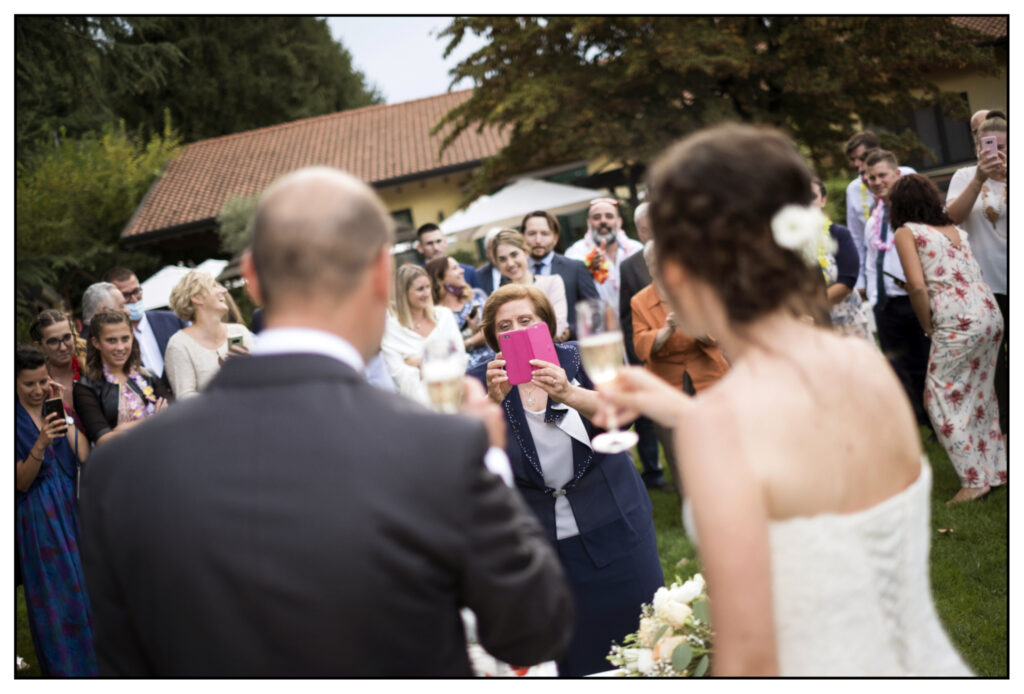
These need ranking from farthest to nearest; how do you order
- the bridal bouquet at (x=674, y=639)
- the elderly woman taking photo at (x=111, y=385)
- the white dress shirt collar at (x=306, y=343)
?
the elderly woman taking photo at (x=111, y=385), the bridal bouquet at (x=674, y=639), the white dress shirt collar at (x=306, y=343)

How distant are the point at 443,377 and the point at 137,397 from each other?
3.92m

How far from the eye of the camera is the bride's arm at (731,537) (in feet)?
5.55

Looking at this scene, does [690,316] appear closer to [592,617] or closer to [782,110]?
[592,617]

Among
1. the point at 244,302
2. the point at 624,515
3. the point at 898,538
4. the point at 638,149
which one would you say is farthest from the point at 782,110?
the point at 898,538

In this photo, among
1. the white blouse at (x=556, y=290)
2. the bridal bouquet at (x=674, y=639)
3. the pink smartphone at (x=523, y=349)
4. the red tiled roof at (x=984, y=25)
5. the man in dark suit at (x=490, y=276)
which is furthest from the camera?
the red tiled roof at (x=984, y=25)

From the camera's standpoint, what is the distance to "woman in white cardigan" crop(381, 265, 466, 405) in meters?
6.68

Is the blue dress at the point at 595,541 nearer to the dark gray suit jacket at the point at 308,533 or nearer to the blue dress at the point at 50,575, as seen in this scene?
the dark gray suit jacket at the point at 308,533

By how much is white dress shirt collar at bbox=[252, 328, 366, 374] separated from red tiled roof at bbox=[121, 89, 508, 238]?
25.7m

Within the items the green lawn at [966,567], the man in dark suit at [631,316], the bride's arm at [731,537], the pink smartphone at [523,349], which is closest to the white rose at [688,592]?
the bride's arm at [731,537]

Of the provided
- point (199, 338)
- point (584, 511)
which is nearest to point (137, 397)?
point (199, 338)

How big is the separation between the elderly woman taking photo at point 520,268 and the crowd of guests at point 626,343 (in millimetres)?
17

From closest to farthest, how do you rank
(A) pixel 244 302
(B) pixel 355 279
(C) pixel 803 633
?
(B) pixel 355 279 → (C) pixel 803 633 → (A) pixel 244 302

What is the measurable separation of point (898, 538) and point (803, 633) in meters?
0.28

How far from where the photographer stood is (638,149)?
18734 mm
